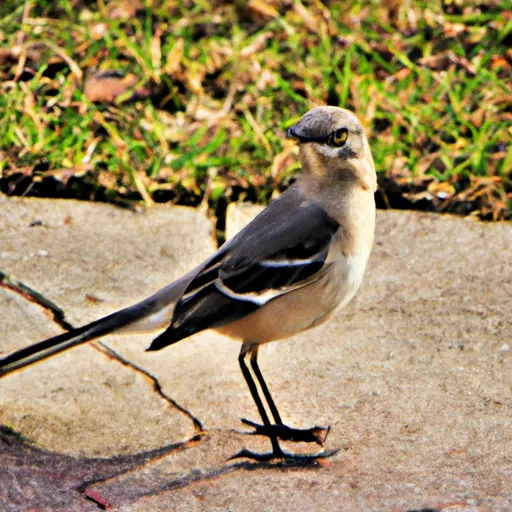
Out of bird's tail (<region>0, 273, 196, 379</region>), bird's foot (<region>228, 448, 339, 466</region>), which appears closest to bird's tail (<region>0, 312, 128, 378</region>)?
bird's tail (<region>0, 273, 196, 379</region>)

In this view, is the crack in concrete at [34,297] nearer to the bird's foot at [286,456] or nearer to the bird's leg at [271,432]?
the bird's leg at [271,432]

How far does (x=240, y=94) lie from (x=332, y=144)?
2.67m

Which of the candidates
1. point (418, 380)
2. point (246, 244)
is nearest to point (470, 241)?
point (418, 380)

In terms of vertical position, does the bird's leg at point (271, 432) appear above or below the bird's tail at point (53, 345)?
below

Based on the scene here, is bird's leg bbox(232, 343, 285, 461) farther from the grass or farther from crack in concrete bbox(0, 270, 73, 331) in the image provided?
the grass

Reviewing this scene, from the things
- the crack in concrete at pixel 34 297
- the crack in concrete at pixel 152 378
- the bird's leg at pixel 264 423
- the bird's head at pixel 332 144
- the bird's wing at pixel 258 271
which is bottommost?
the crack in concrete at pixel 152 378

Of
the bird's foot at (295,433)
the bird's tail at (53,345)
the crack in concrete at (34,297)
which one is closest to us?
the bird's tail at (53,345)

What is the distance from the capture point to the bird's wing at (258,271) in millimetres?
3693

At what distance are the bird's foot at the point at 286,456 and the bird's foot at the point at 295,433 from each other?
0.07m

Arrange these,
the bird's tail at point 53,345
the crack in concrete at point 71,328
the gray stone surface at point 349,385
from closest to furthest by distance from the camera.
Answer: the gray stone surface at point 349,385 → the bird's tail at point 53,345 → the crack in concrete at point 71,328

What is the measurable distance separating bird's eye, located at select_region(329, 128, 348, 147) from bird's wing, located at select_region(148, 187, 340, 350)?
241 mm

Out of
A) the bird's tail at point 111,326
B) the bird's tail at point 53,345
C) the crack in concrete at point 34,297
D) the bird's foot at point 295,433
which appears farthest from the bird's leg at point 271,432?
the crack in concrete at point 34,297

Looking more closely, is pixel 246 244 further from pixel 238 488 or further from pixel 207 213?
pixel 207 213

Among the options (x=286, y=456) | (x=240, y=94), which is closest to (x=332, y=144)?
(x=286, y=456)
